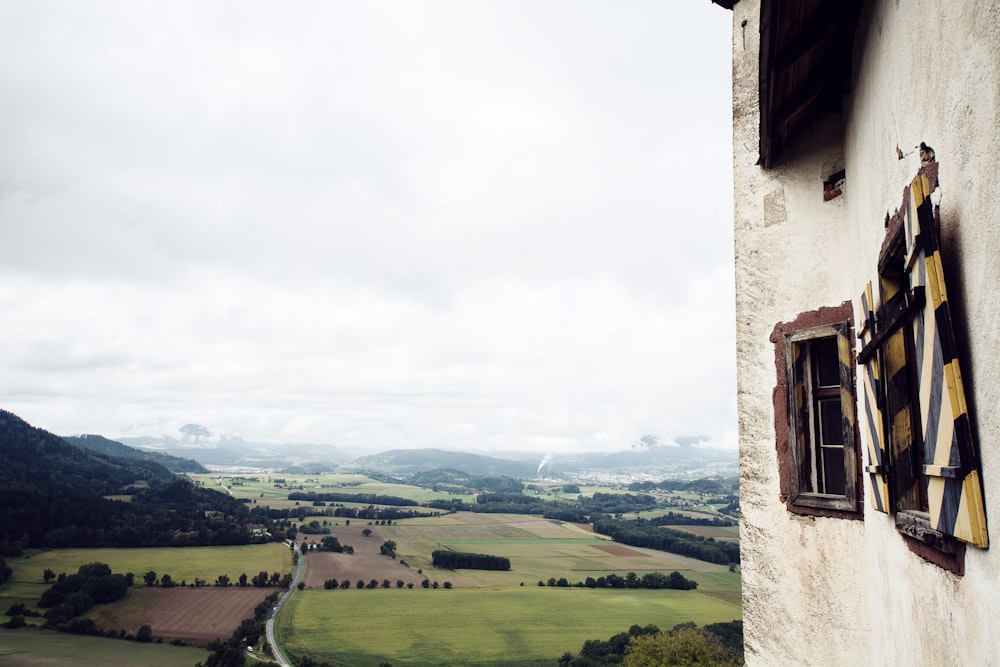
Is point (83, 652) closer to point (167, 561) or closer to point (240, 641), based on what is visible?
point (240, 641)

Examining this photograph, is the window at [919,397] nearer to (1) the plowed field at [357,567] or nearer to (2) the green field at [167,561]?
(1) the plowed field at [357,567]

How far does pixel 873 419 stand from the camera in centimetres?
386

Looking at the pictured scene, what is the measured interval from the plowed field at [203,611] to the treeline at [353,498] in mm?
83892

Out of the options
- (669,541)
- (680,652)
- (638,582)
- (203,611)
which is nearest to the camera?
(680,652)

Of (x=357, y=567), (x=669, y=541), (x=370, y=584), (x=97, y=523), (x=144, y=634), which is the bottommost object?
(x=144, y=634)

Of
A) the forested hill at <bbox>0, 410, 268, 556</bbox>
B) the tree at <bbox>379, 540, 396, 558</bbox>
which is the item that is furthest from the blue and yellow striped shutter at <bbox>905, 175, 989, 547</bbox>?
the forested hill at <bbox>0, 410, 268, 556</bbox>

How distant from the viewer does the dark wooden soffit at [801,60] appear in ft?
14.2

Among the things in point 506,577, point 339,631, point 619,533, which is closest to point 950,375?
point 339,631

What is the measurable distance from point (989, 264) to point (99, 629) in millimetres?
63254

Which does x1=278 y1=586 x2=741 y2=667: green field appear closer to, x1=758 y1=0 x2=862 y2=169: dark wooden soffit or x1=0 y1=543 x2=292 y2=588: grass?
x1=0 y1=543 x2=292 y2=588: grass

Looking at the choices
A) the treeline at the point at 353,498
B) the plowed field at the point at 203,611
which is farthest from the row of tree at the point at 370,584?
the treeline at the point at 353,498

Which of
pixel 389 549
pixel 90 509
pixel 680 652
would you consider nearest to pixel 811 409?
pixel 680 652

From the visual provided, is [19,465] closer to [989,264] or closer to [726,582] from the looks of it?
[726,582]

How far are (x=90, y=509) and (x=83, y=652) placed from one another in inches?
2043
